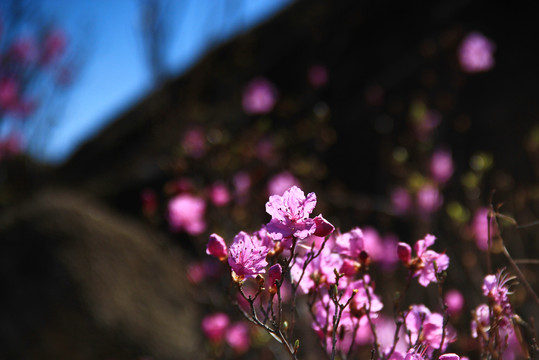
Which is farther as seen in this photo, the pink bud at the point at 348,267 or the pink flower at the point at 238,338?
the pink flower at the point at 238,338

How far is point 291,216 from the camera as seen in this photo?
0.97 meters

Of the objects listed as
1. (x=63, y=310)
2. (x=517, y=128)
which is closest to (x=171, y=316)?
(x=63, y=310)

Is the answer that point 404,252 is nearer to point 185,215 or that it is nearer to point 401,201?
Result: point 185,215

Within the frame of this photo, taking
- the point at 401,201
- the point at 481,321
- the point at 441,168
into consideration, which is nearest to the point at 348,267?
the point at 481,321

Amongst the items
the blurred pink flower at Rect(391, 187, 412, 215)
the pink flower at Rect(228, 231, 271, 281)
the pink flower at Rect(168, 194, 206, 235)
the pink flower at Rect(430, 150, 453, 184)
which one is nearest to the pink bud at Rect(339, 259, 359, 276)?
the pink flower at Rect(228, 231, 271, 281)

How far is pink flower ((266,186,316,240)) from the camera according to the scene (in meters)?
0.95

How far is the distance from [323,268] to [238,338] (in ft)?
5.26

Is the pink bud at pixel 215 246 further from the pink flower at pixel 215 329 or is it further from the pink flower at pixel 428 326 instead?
the pink flower at pixel 215 329

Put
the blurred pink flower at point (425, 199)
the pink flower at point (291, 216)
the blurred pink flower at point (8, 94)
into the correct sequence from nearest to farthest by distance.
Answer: the pink flower at point (291, 216), the blurred pink flower at point (425, 199), the blurred pink flower at point (8, 94)

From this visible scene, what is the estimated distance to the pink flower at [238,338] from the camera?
2.55 metres

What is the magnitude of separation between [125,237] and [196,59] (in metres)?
2.57

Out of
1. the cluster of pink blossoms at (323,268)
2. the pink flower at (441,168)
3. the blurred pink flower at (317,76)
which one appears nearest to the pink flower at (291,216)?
the cluster of pink blossoms at (323,268)

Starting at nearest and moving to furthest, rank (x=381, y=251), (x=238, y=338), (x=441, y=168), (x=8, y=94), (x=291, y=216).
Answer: (x=291, y=216)
(x=238, y=338)
(x=381, y=251)
(x=441, y=168)
(x=8, y=94)

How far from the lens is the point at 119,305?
3.13 m
